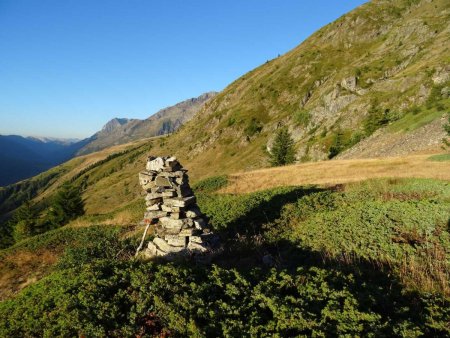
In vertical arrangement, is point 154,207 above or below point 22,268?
above

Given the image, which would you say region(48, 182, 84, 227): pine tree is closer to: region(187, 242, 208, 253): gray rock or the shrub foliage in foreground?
the shrub foliage in foreground

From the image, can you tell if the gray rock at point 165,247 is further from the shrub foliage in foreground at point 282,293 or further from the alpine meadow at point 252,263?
the shrub foliage in foreground at point 282,293

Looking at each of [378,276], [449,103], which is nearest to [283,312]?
[378,276]

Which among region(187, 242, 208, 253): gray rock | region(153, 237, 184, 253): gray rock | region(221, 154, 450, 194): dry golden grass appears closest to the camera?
region(187, 242, 208, 253): gray rock

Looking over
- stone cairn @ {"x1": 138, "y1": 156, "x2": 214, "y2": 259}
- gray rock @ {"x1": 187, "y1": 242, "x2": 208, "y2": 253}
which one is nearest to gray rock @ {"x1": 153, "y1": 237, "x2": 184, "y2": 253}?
stone cairn @ {"x1": 138, "y1": 156, "x2": 214, "y2": 259}

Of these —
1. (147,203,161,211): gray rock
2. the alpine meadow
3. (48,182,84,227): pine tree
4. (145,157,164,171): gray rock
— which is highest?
(145,157,164,171): gray rock

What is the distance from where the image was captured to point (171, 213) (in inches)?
718

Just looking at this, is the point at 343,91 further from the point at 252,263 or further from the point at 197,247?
the point at 197,247

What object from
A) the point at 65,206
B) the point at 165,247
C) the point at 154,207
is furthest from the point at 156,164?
the point at 65,206

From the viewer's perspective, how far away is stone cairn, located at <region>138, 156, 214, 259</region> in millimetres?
17266

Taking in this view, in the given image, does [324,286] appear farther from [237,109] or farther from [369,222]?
[237,109]

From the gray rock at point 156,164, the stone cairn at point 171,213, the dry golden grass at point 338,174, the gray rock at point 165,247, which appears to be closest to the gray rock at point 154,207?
the stone cairn at point 171,213

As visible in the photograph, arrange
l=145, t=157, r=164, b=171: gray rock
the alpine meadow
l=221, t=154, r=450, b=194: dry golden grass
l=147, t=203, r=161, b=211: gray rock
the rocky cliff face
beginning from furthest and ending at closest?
the rocky cliff face → l=221, t=154, r=450, b=194: dry golden grass → l=145, t=157, r=164, b=171: gray rock → l=147, t=203, r=161, b=211: gray rock → the alpine meadow

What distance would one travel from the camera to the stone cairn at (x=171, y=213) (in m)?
17.3
